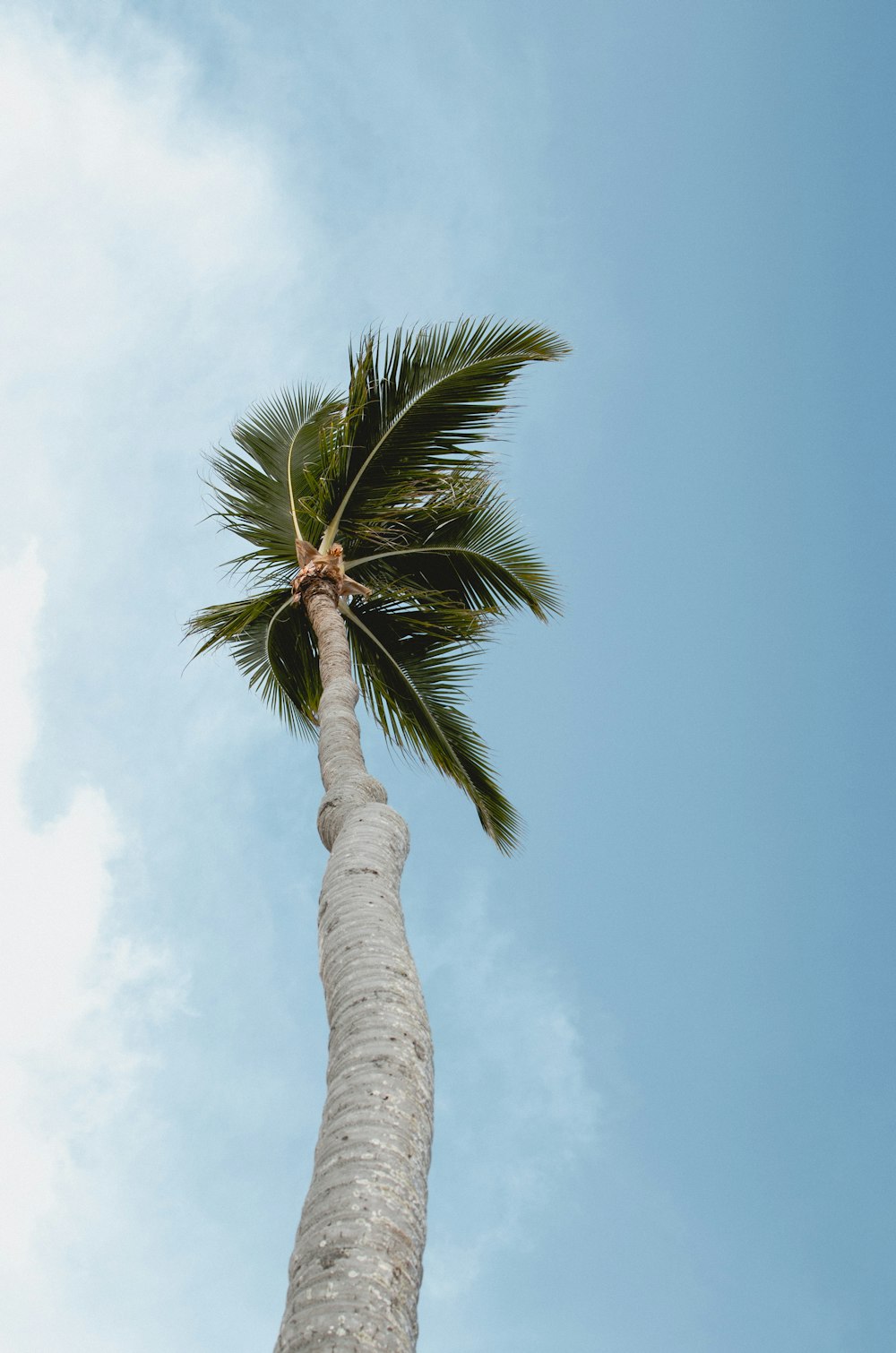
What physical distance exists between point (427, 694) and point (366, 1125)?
18.4 ft

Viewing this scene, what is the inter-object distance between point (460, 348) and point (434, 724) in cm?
269

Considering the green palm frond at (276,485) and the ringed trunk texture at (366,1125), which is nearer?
the ringed trunk texture at (366,1125)

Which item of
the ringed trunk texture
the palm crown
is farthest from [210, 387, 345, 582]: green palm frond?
the ringed trunk texture

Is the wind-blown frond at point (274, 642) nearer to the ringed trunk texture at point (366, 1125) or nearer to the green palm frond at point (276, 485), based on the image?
the green palm frond at point (276, 485)

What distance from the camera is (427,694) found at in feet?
26.5

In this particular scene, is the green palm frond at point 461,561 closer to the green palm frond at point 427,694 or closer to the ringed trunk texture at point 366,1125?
the green palm frond at point 427,694

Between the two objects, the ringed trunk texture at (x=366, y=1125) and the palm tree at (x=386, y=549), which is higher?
the palm tree at (x=386, y=549)

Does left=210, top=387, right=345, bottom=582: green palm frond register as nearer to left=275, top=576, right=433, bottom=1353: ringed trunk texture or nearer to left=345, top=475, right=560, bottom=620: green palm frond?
left=345, top=475, right=560, bottom=620: green palm frond

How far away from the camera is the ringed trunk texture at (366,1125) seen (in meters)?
2.05

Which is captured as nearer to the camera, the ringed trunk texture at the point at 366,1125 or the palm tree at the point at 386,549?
the ringed trunk texture at the point at 366,1125

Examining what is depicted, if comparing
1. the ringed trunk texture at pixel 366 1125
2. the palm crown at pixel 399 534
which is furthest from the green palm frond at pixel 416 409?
the ringed trunk texture at pixel 366 1125

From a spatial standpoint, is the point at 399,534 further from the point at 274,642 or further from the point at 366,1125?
the point at 366,1125

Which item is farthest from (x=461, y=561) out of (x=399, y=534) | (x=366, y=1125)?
(x=366, y=1125)

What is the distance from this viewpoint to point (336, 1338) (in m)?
1.94
